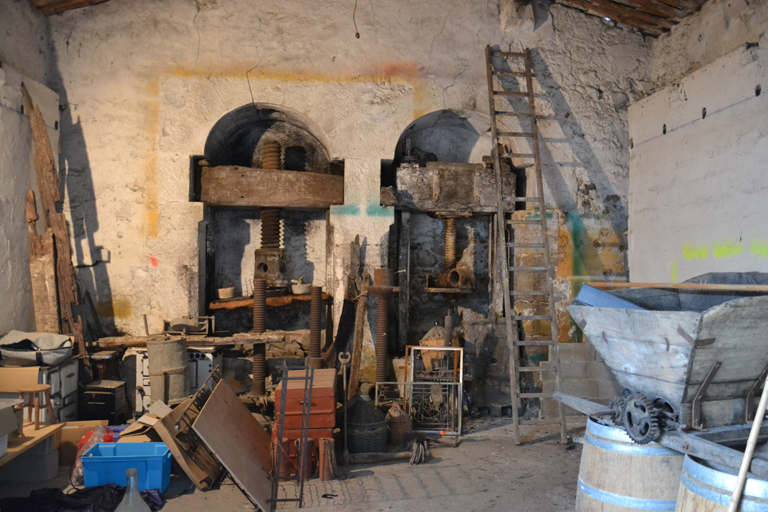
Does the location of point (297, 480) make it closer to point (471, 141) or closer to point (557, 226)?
point (557, 226)

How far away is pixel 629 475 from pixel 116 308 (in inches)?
245

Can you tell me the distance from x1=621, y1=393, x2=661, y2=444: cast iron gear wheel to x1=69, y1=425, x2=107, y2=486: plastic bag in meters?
4.45

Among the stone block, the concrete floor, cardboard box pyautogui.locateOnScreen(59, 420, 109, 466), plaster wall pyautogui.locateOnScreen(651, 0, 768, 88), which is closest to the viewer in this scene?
the concrete floor

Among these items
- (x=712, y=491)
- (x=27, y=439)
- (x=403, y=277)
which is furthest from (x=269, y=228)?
(x=712, y=491)

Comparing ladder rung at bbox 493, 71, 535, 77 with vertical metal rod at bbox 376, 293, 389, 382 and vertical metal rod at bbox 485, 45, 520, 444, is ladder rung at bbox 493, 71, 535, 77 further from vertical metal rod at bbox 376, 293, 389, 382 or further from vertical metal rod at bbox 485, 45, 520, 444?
vertical metal rod at bbox 376, 293, 389, 382

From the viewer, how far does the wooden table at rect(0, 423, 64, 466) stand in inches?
176

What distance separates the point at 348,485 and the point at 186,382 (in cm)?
236

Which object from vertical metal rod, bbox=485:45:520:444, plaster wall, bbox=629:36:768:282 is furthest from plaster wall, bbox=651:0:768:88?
vertical metal rod, bbox=485:45:520:444

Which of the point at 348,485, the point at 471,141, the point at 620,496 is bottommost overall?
the point at 348,485

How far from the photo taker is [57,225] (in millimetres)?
6664

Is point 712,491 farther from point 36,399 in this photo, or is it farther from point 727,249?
point 36,399

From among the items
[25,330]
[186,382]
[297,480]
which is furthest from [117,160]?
[297,480]

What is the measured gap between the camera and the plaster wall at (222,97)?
7.23 m

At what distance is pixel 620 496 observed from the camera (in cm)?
333
